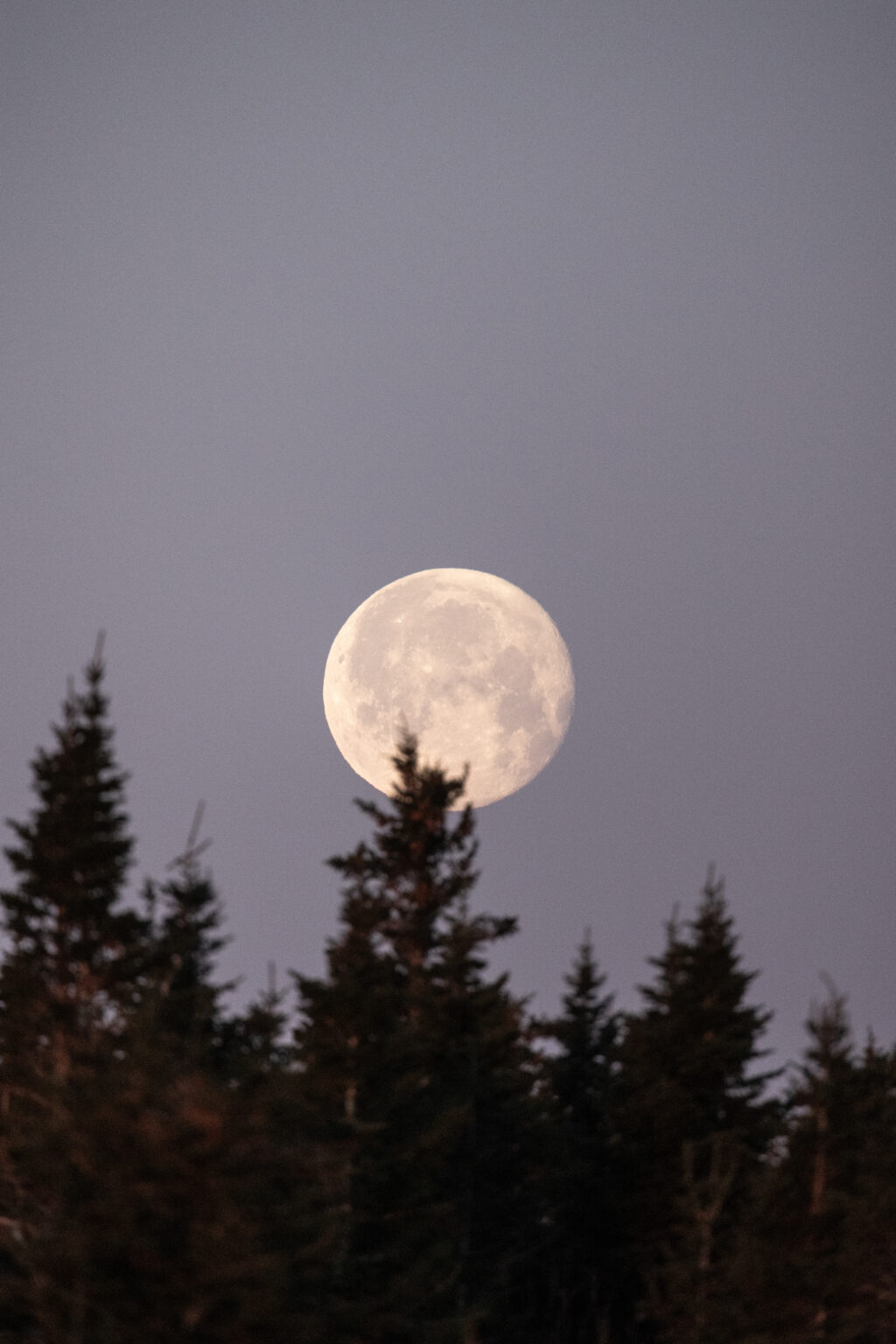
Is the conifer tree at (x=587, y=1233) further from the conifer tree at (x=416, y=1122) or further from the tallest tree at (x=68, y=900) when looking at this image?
the tallest tree at (x=68, y=900)

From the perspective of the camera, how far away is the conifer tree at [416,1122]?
93.2 ft

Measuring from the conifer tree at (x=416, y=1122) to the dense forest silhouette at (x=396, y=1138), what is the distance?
0.09 metres

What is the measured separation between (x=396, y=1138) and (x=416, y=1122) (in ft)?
2.81

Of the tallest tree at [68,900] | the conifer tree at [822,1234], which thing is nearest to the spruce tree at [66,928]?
the tallest tree at [68,900]

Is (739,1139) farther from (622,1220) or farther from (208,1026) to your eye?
(208,1026)

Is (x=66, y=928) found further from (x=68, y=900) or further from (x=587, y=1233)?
(x=587, y=1233)

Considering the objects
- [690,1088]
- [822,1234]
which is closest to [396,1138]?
[822,1234]

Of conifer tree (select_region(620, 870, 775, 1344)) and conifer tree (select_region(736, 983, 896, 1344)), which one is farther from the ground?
conifer tree (select_region(620, 870, 775, 1344))

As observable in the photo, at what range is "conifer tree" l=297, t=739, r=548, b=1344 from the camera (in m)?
28.4

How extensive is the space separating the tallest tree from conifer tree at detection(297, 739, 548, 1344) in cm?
501

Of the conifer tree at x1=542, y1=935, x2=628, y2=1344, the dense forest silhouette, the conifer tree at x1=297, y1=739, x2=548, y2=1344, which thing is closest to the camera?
the dense forest silhouette

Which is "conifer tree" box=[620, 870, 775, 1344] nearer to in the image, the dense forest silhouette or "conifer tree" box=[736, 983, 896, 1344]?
the dense forest silhouette

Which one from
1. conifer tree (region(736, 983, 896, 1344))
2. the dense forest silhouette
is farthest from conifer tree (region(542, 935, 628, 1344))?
conifer tree (region(736, 983, 896, 1344))

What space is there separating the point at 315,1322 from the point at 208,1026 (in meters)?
16.5
